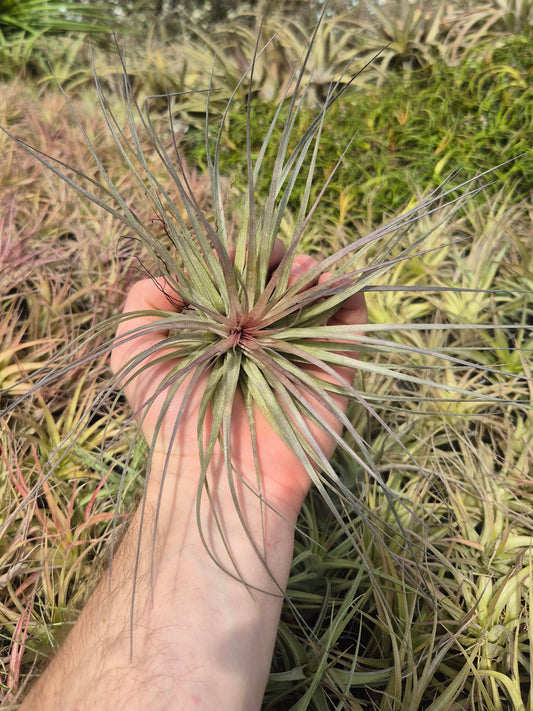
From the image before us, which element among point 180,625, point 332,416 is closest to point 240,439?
point 332,416

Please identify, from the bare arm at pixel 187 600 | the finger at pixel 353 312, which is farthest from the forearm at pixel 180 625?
the finger at pixel 353 312

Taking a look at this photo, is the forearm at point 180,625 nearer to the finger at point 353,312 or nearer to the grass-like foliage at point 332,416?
the grass-like foliage at point 332,416

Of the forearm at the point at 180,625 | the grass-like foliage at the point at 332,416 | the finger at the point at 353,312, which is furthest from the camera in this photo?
the finger at the point at 353,312

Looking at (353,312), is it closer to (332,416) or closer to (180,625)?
(332,416)

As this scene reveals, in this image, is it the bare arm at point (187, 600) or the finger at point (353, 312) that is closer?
the bare arm at point (187, 600)

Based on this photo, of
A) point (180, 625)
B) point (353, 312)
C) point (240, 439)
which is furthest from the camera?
point (353, 312)

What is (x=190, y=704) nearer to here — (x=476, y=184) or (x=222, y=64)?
(x=476, y=184)
